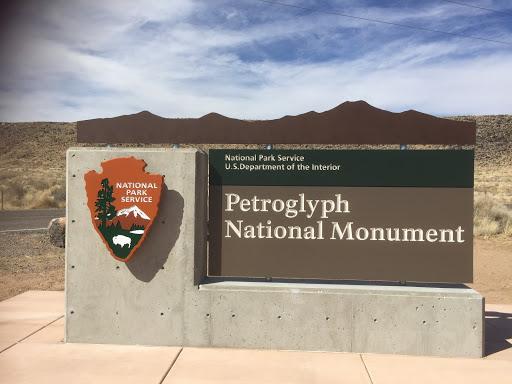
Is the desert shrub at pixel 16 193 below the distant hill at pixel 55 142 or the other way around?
below

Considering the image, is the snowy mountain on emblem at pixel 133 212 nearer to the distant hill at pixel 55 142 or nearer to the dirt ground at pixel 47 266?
the dirt ground at pixel 47 266

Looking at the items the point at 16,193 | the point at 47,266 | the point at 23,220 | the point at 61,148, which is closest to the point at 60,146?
the point at 61,148

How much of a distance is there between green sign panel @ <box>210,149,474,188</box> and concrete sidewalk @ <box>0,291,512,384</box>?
5.89 feet

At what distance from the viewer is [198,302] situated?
543cm

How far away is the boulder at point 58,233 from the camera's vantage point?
13211 mm

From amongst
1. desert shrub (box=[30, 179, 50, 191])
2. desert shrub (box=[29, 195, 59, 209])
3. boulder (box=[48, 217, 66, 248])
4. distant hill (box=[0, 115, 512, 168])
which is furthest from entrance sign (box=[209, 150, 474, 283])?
distant hill (box=[0, 115, 512, 168])

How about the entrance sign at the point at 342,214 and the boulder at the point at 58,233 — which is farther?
the boulder at the point at 58,233

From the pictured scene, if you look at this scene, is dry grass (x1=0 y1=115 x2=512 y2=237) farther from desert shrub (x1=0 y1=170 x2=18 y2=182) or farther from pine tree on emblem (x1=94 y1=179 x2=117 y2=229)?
pine tree on emblem (x1=94 y1=179 x2=117 y2=229)

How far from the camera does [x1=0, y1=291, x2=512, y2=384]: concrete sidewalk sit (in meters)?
4.62

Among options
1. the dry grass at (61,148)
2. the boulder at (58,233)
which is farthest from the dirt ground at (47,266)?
the dry grass at (61,148)

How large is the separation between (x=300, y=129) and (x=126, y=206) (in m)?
2.05

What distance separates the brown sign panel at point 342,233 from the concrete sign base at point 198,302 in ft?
0.59

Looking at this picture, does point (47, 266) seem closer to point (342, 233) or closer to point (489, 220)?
point (342, 233)

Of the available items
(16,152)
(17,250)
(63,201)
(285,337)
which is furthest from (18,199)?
(16,152)
